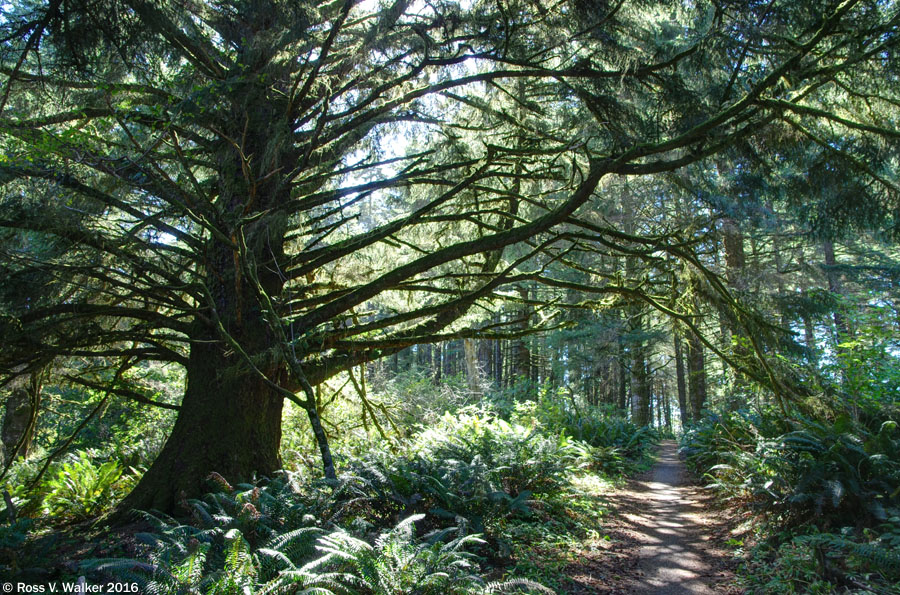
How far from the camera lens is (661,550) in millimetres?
5934

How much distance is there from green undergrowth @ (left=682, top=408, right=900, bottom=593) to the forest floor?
44 centimetres

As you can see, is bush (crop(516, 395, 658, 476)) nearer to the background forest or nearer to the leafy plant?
the background forest

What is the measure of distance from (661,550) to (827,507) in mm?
1816

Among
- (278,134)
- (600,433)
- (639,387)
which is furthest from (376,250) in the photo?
(639,387)

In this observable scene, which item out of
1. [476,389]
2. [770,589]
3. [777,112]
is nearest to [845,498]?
[770,589]

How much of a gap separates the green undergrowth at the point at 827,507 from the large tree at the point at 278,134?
280cm

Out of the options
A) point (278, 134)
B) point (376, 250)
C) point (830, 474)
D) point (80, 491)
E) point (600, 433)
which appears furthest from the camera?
point (600, 433)

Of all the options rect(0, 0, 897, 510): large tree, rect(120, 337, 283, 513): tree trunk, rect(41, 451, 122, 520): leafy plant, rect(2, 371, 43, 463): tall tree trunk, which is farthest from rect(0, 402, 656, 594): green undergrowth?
rect(2, 371, 43, 463): tall tree trunk

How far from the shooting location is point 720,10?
4.84m

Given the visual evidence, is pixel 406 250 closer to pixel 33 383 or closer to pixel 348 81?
pixel 348 81

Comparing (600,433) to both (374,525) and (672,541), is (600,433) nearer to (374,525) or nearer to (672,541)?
(672,541)

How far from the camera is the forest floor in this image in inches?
188

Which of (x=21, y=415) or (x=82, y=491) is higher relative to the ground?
(x=21, y=415)
